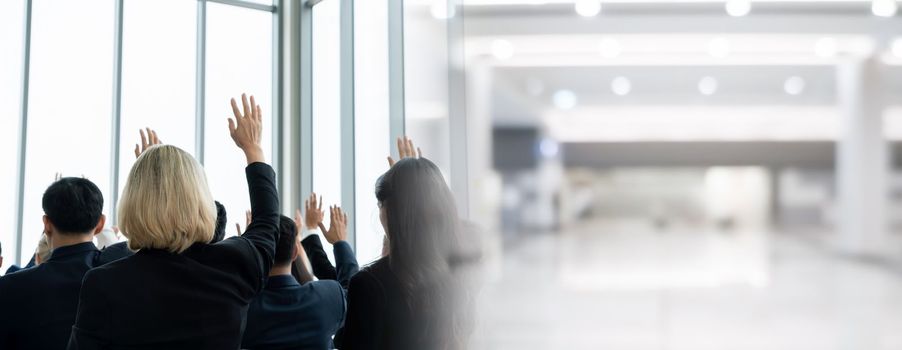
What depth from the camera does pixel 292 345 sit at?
1755mm

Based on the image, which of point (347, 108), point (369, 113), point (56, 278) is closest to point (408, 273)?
point (56, 278)

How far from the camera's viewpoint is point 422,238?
134 cm

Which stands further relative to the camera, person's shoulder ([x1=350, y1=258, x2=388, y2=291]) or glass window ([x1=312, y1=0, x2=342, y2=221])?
glass window ([x1=312, y1=0, x2=342, y2=221])

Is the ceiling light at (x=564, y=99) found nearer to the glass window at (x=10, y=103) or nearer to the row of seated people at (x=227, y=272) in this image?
the row of seated people at (x=227, y=272)

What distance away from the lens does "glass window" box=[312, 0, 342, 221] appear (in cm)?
420

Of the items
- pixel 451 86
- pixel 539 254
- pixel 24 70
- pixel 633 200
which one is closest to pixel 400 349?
pixel 539 254

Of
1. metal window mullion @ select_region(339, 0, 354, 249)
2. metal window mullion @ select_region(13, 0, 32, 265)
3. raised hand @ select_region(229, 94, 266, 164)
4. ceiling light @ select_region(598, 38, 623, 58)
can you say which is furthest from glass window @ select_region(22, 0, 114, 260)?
ceiling light @ select_region(598, 38, 623, 58)

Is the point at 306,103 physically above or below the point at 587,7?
above

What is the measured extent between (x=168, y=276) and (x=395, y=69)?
7.50 feet

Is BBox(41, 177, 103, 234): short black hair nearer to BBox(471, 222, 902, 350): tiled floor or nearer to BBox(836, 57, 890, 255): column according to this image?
BBox(471, 222, 902, 350): tiled floor

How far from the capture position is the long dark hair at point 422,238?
1.33 meters

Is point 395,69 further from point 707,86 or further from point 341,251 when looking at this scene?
point 707,86

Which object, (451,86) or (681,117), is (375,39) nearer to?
(451,86)

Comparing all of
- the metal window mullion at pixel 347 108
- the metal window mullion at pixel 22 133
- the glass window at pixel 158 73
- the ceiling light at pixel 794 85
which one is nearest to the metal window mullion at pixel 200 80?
the glass window at pixel 158 73
